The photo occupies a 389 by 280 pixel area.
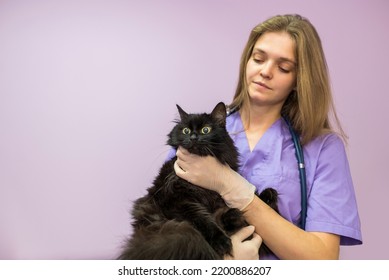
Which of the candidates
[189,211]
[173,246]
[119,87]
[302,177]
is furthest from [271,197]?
[119,87]

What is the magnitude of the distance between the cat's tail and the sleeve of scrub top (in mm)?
430

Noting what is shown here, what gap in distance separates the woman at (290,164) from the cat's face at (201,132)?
0.13 ft

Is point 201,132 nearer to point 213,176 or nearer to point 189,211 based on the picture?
point 213,176

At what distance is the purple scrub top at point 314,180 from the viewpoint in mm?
1403

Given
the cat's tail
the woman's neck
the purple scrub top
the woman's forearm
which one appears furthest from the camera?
the woman's neck

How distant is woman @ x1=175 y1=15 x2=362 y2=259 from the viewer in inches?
52.0

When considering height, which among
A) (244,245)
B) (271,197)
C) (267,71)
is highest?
(267,71)

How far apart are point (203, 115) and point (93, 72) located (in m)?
0.74

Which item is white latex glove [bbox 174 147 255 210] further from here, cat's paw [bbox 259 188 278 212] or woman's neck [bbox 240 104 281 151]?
woman's neck [bbox 240 104 281 151]

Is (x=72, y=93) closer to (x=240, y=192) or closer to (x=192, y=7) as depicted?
(x=192, y=7)

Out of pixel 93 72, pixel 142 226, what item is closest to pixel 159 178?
pixel 142 226

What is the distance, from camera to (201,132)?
1367 millimetres

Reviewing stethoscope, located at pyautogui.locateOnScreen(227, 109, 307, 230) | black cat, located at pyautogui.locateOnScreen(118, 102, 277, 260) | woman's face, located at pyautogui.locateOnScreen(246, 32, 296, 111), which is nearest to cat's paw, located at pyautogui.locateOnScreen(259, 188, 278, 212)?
black cat, located at pyautogui.locateOnScreen(118, 102, 277, 260)

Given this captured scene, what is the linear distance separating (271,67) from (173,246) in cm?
74
